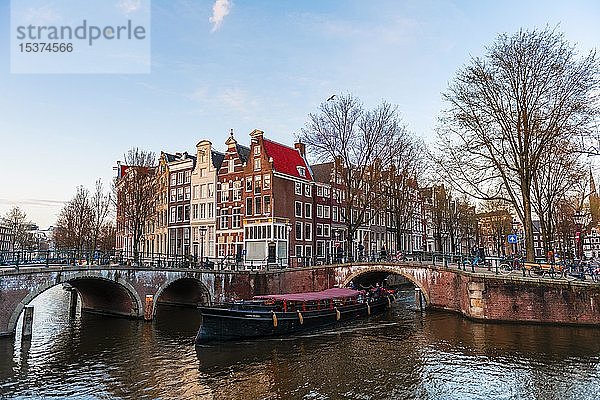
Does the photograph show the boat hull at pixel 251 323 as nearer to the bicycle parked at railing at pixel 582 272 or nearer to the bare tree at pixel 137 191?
the bicycle parked at railing at pixel 582 272

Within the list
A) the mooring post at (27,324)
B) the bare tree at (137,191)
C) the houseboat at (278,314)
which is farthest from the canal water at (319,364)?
the bare tree at (137,191)

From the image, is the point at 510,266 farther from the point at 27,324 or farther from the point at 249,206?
the point at 27,324

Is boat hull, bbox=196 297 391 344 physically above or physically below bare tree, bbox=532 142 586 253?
below

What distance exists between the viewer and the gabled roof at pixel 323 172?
183 feet

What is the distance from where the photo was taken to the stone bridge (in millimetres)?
25438

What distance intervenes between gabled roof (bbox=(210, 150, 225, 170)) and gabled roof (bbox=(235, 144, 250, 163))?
10.7 feet

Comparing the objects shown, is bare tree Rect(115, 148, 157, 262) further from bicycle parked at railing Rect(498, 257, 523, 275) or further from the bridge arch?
bicycle parked at railing Rect(498, 257, 523, 275)

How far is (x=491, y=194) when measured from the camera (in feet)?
117

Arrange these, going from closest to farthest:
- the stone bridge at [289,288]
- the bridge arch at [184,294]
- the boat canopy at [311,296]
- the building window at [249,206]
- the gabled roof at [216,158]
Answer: the stone bridge at [289,288], the boat canopy at [311,296], the bridge arch at [184,294], the building window at [249,206], the gabled roof at [216,158]

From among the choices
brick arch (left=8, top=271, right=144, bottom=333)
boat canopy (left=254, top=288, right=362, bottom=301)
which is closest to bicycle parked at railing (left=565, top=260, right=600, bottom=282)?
boat canopy (left=254, top=288, right=362, bottom=301)

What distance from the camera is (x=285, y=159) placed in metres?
51.2

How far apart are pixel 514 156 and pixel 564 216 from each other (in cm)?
2093

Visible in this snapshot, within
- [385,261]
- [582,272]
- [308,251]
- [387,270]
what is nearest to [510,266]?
[582,272]

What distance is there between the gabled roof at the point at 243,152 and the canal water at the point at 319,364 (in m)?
25.2
